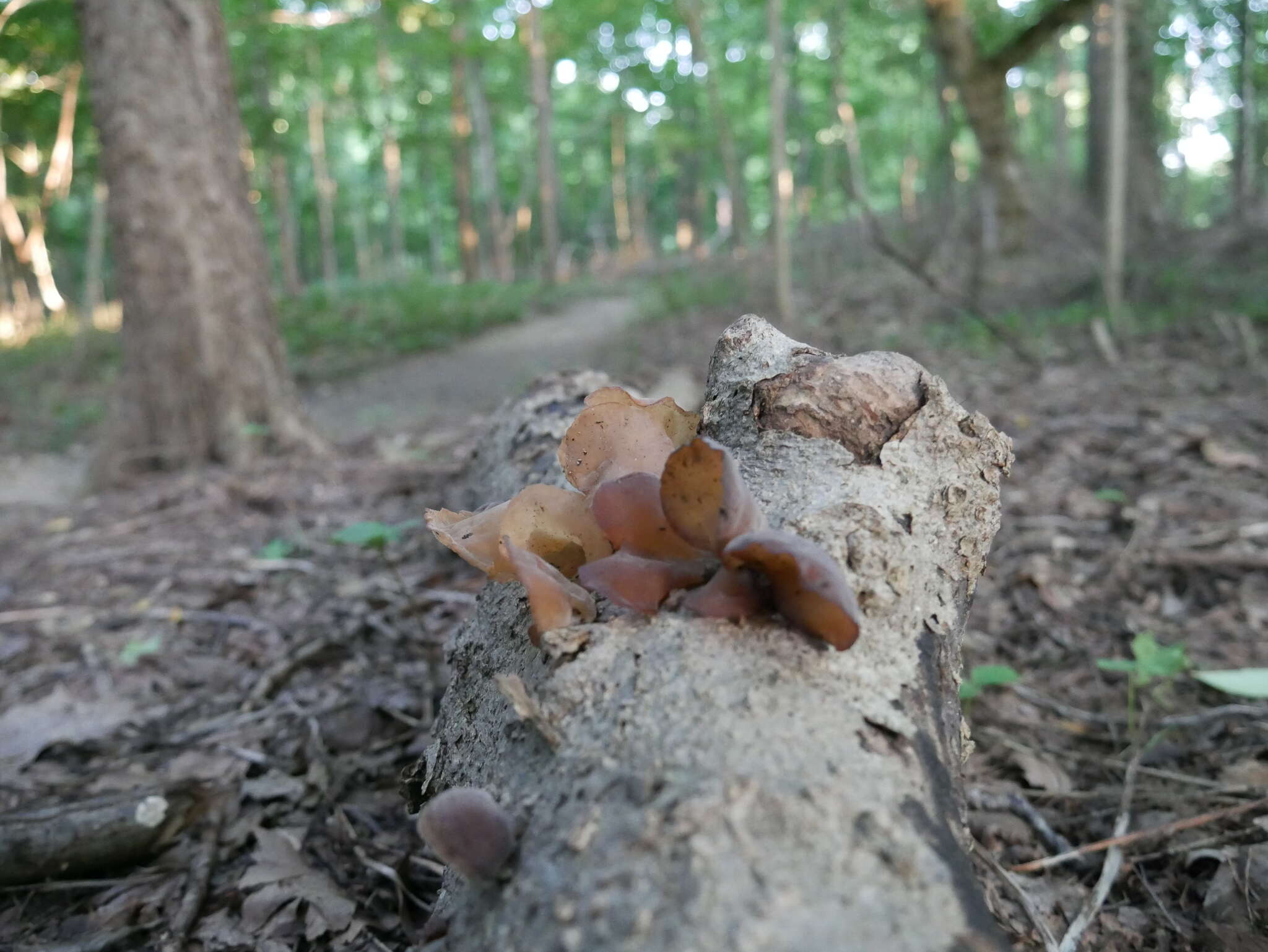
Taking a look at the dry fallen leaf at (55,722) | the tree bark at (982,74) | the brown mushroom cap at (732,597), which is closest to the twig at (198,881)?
A: the dry fallen leaf at (55,722)

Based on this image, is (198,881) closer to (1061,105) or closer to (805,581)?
(805,581)

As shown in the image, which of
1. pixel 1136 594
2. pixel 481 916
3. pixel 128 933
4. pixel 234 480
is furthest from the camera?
pixel 234 480

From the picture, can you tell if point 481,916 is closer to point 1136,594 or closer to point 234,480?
point 1136,594

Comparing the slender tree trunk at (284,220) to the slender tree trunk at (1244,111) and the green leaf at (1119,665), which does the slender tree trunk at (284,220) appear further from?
the green leaf at (1119,665)

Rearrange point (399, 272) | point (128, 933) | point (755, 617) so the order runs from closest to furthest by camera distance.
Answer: point (755, 617)
point (128, 933)
point (399, 272)

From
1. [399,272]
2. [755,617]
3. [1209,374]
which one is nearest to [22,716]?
[755,617]

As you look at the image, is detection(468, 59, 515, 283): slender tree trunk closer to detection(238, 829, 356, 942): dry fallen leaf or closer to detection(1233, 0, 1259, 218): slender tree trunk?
detection(1233, 0, 1259, 218): slender tree trunk

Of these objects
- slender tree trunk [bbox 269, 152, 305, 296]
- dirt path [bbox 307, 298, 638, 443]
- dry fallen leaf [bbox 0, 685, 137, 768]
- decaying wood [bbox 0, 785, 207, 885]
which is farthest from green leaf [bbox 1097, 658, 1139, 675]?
slender tree trunk [bbox 269, 152, 305, 296]

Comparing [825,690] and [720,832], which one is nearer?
[720,832]
